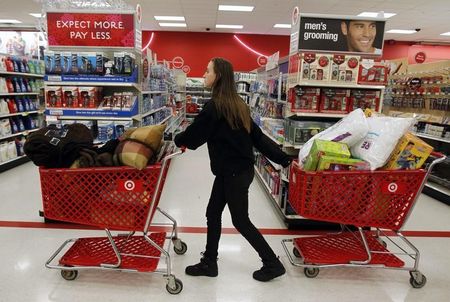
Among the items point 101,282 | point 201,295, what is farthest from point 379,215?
point 101,282

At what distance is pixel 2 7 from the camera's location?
1065 cm

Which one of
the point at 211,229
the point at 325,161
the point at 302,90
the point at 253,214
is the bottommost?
the point at 253,214

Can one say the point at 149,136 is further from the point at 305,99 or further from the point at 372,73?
the point at 372,73

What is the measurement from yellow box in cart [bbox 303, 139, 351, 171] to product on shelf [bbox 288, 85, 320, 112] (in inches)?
46.9

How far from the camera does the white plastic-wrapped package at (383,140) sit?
2363 mm

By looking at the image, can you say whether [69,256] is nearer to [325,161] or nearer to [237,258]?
[237,258]

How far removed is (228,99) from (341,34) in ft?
6.35

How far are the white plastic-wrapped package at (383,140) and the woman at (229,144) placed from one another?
57 centimetres

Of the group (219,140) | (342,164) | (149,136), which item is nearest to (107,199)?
(149,136)

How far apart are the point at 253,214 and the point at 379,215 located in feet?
6.08

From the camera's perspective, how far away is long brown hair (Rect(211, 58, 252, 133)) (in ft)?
7.65

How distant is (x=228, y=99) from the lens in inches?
92.9

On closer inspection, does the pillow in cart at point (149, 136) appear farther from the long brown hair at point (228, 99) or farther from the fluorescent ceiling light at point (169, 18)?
the fluorescent ceiling light at point (169, 18)

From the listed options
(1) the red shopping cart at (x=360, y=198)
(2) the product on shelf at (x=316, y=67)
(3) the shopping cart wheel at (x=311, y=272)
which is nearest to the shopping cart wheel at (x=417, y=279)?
(1) the red shopping cart at (x=360, y=198)
